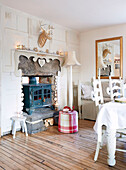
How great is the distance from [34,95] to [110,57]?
8.54 feet

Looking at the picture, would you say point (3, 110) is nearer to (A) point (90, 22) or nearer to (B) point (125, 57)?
(A) point (90, 22)

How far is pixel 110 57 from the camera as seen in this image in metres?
5.20

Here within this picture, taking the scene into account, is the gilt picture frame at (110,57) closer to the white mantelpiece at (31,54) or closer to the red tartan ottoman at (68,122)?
the white mantelpiece at (31,54)

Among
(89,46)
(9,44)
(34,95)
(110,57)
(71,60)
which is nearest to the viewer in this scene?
(9,44)

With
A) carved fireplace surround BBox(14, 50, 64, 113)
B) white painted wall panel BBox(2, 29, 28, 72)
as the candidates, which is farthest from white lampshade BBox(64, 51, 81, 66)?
white painted wall panel BBox(2, 29, 28, 72)

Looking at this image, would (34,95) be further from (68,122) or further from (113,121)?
(113,121)

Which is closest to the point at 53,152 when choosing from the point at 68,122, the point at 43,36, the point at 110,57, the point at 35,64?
the point at 68,122

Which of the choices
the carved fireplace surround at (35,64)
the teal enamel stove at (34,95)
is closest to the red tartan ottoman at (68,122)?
the teal enamel stove at (34,95)

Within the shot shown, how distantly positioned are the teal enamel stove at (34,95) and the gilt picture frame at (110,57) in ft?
6.34

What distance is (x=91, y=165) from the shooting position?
2395 mm

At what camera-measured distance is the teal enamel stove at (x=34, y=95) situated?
399 cm

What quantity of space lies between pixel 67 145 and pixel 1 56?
7.20ft

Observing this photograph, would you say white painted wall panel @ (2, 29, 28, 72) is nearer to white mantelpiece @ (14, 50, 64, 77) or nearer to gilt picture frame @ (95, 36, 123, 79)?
white mantelpiece @ (14, 50, 64, 77)

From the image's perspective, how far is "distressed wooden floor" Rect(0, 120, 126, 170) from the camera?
240cm
